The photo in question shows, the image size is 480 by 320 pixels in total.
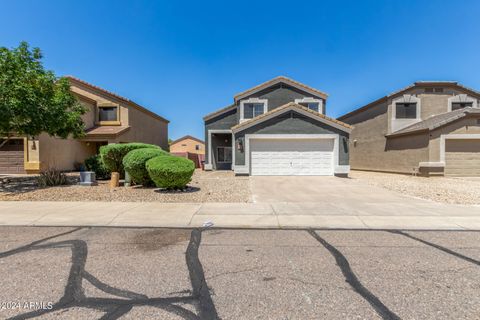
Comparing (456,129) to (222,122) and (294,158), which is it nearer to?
(294,158)

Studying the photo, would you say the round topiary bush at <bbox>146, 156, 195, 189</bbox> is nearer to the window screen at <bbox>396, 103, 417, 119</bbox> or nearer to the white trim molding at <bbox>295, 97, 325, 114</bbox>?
the white trim molding at <bbox>295, 97, 325, 114</bbox>

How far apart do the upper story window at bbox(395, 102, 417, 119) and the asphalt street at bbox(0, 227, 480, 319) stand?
17484mm

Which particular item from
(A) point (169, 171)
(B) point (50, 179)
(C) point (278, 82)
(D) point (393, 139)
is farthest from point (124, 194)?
(D) point (393, 139)

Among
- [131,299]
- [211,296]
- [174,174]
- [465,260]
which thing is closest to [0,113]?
[174,174]

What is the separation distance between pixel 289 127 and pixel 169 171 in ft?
28.1

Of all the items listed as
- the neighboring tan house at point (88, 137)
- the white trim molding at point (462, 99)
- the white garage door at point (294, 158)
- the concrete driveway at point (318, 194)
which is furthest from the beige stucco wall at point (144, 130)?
the white trim molding at point (462, 99)

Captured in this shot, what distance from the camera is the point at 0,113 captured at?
8.70 m

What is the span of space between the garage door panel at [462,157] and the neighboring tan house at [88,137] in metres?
24.6

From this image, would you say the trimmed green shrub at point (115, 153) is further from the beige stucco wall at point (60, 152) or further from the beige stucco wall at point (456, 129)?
the beige stucco wall at point (456, 129)

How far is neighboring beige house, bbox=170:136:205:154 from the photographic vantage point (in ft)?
159

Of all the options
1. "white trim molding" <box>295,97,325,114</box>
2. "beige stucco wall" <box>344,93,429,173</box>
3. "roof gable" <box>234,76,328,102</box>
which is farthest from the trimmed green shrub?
"beige stucco wall" <box>344,93,429,173</box>

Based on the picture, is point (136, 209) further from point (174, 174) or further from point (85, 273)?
point (85, 273)

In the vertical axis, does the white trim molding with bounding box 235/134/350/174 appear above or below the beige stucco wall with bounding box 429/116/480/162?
below

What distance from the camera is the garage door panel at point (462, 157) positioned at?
50.7 feet
